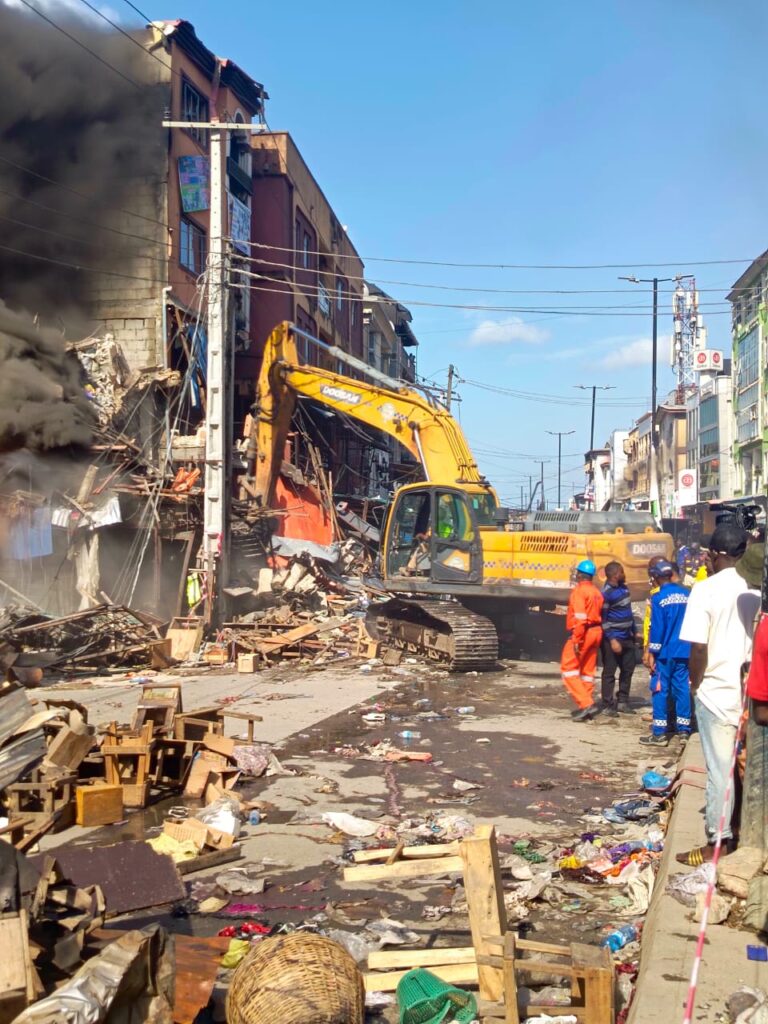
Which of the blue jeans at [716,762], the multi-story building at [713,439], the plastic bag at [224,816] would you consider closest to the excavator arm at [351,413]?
the plastic bag at [224,816]

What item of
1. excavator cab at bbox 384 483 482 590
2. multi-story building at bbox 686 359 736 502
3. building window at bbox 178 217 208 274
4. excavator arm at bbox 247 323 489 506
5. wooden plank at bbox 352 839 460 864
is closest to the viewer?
wooden plank at bbox 352 839 460 864

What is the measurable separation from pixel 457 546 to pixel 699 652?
31.6 feet

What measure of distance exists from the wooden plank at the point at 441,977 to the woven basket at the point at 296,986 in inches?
19.2

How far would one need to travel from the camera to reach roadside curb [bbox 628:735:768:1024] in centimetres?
370

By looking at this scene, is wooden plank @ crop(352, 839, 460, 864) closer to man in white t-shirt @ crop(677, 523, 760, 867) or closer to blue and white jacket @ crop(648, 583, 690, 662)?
man in white t-shirt @ crop(677, 523, 760, 867)

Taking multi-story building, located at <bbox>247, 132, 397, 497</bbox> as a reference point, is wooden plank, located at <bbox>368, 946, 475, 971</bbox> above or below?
below

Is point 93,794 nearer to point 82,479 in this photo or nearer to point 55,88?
point 82,479

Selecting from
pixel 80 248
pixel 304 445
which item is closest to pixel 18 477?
pixel 80 248

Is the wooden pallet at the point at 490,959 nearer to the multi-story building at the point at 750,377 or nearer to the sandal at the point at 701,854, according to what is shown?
the sandal at the point at 701,854

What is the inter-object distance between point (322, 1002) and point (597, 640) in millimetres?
7851

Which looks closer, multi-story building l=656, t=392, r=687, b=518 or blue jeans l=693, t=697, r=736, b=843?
blue jeans l=693, t=697, r=736, b=843

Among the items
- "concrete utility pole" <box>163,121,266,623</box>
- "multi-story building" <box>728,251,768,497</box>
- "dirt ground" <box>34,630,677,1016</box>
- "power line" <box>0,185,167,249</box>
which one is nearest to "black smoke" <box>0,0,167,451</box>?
"power line" <box>0,185,167,249</box>

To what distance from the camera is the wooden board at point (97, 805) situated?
728cm

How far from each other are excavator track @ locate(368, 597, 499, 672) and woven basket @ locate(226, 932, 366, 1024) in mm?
10792
